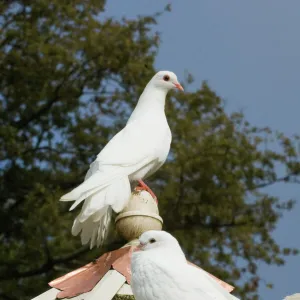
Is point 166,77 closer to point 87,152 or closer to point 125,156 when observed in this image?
point 125,156

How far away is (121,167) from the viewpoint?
16.7ft

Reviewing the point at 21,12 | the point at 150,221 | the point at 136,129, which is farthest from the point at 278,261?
the point at 150,221

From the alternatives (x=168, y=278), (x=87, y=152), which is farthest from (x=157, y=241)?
(x=87, y=152)

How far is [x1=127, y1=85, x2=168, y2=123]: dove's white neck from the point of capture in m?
6.05

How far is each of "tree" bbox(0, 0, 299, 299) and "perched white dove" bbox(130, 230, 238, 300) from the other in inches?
358

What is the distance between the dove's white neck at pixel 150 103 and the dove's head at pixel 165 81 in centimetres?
4

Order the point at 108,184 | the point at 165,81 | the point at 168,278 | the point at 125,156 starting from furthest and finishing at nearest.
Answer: the point at 165,81, the point at 125,156, the point at 108,184, the point at 168,278

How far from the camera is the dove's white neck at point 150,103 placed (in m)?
6.05

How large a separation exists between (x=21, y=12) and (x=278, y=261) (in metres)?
7.09

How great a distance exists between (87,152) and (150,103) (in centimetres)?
856

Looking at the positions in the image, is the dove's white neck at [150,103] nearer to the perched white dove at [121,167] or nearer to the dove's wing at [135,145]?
the perched white dove at [121,167]

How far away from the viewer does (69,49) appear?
14.8 meters

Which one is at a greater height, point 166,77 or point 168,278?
point 166,77

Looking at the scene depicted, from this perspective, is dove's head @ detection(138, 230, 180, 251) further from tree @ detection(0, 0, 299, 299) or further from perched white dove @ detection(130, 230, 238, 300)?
tree @ detection(0, 0, 299, 299)
